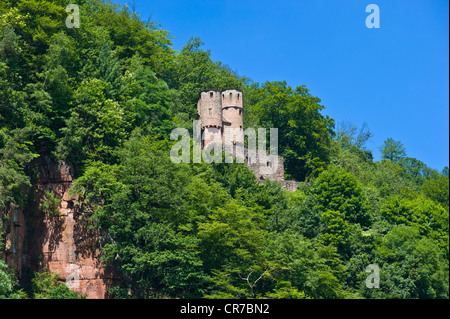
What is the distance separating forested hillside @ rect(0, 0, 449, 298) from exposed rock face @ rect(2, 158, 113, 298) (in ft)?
2.27

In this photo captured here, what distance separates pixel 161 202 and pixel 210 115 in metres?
24.9

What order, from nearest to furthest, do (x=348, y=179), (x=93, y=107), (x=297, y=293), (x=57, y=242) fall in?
(x=297, y=293) < (x=57, y=242) < (x=93, y=107) < (x=348, y=179)

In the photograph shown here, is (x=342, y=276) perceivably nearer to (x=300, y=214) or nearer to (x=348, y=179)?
(x=300, y=214)

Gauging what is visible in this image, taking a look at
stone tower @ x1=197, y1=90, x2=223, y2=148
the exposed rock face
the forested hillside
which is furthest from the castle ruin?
the exposed rock face

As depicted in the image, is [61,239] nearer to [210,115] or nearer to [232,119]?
[210,115]

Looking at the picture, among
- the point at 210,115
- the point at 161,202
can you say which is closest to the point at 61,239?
the point at 161,202

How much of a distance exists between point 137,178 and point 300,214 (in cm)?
1370

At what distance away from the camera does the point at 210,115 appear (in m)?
66.0

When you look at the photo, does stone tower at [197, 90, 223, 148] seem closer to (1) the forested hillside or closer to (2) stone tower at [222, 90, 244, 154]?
(2) stone tower at [222, 90, 244, 154]

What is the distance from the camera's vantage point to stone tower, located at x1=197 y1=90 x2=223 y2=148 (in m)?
65.2

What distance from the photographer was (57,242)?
43062mm

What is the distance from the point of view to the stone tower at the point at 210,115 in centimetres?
6519

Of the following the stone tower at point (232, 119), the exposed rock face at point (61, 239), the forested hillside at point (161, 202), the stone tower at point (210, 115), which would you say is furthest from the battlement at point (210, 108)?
the exposed rock face at point (61, 239)
